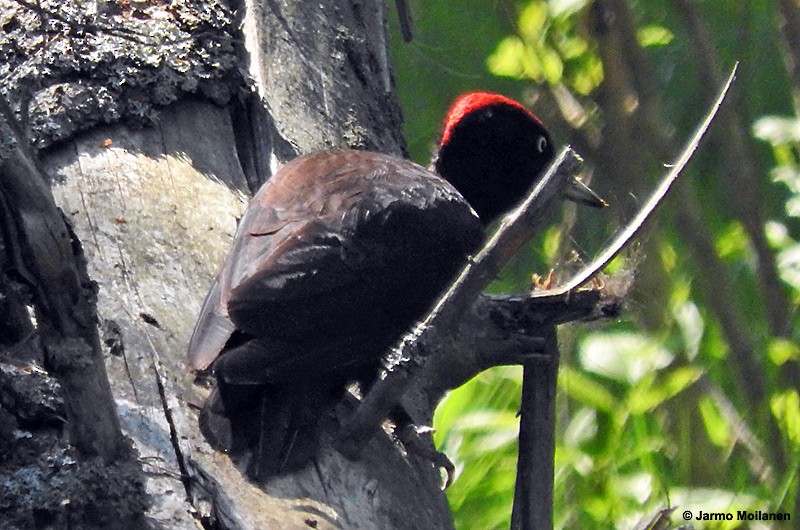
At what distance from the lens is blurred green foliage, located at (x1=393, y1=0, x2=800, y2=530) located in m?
Result: 3.72

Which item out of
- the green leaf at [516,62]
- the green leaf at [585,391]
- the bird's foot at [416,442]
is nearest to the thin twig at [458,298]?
the bird's foot at [416,442]

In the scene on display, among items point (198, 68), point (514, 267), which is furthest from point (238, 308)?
point (514, 267)

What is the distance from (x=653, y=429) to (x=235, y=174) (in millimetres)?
1725

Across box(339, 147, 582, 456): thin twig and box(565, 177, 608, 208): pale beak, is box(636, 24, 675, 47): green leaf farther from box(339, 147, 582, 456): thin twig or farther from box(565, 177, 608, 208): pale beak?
box(339, 147, 582, 456): thin twig

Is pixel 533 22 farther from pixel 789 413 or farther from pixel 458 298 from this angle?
pixel 458 298

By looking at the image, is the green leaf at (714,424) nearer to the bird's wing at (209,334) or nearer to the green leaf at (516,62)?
the green leaf at (516,62)

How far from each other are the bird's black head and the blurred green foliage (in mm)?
278

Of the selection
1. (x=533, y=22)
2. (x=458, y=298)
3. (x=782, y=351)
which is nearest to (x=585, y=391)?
(x=782, y=351)

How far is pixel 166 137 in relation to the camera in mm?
2893

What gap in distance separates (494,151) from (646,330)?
2.81ft

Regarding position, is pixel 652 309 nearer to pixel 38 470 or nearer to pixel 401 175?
pixel 401 175

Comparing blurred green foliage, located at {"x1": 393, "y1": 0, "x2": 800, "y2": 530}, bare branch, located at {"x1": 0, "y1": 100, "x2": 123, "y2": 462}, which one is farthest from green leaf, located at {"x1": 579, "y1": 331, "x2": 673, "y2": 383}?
bare branch, located at {"x1": 0, "y1": 100, "x2": 123, "y2": 462}

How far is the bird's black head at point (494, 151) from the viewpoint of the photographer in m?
3.62

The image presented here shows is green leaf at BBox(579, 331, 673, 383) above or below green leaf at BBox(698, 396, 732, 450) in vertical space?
above
